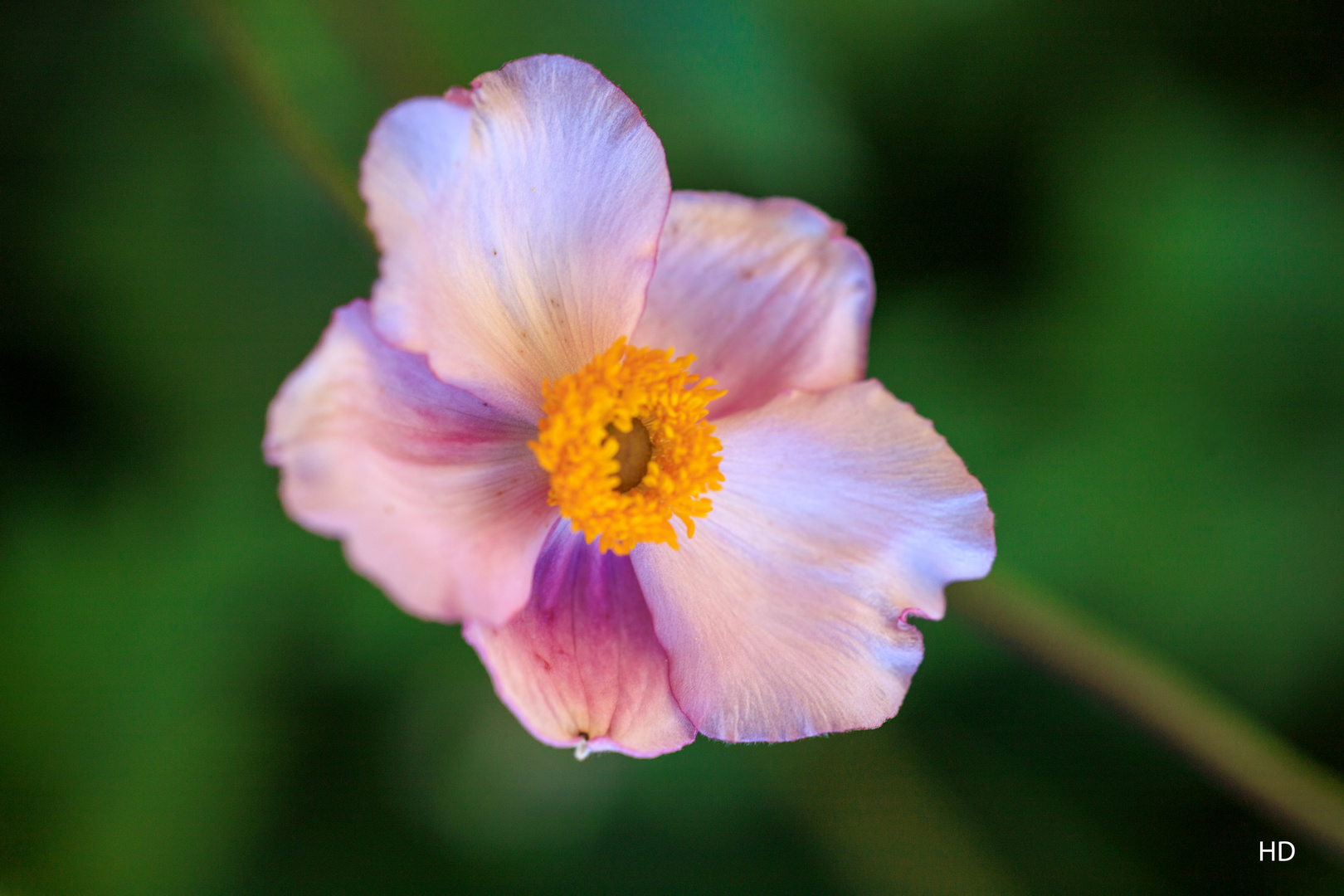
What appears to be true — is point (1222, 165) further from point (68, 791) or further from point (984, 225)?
point (68, 791)

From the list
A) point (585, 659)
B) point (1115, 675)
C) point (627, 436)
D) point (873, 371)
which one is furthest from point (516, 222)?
point (873, 371)

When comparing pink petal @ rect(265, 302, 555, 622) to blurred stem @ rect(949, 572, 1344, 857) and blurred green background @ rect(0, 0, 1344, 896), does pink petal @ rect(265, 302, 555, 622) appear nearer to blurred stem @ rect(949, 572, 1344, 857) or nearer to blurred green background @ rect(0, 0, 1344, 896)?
blurred stem @ rect(949, 572, 1344, 857)

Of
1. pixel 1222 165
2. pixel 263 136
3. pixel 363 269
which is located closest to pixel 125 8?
pixel 263 136

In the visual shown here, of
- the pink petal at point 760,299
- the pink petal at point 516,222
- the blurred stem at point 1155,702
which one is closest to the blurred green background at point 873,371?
the blurred stem at point 1155,702

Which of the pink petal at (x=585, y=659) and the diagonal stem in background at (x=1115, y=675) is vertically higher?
the pink petal at (x=585, y=659)

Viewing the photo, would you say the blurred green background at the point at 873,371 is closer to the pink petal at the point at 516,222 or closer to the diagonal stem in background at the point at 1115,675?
the diagonal stem in background at the point at 1115,675

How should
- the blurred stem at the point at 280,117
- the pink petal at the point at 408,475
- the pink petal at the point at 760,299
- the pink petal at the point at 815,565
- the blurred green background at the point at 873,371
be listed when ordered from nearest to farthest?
the pink petal at the point at 408,475 → the pink petal at the point at 815,565 → the pink petal at the point at 760,299 → the blurred stem at the point at 280,117 → the blurred green background at the point at 873,371

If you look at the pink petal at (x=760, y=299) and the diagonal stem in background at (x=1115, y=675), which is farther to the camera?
the diagonal stem in background at (x=1115, y=675)

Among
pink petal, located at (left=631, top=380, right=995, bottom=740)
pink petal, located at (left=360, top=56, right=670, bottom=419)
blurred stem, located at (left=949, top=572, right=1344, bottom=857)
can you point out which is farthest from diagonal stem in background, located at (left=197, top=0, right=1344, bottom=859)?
pink petal, located at (left=360, top=56, right=670, bottom=419)
